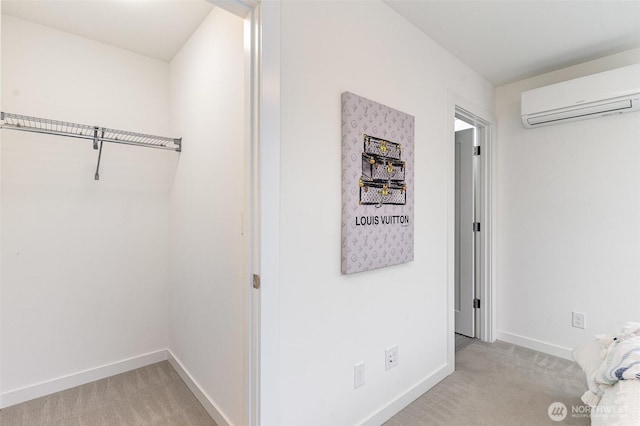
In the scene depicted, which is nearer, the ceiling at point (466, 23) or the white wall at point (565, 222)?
the ceiling at point (466, 23)

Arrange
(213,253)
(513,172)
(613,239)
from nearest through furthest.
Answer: (213,253), (613,239), (513,172)

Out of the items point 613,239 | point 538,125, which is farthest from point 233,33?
point 613,239

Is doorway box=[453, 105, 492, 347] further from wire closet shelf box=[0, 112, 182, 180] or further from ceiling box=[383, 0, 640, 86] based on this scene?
wire closet shelf box=[0, 112, 182, 180]

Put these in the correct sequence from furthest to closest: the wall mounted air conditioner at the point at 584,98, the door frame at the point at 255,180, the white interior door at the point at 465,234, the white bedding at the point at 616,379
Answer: the white interior door at the point at 465,234 < the wall mounted air conditioner at the point at 584,98 < the door frame at the point at 255,180 < the white bedding at the point at 616,379

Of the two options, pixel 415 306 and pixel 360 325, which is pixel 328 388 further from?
pixel 415 306

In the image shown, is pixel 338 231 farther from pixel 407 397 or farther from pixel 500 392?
pixel 500 392

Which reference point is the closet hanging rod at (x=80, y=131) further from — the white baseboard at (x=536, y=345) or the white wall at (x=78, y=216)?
the white baseboard at (x=536, y=345)

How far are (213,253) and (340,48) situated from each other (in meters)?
1.28

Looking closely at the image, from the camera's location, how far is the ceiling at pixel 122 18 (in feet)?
5.86

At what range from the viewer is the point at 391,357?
186cm

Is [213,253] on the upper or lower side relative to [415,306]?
upper

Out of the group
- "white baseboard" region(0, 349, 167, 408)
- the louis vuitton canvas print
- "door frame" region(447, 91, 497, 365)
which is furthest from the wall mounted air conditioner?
"white baseboard" region(0, 349, 167, 408)

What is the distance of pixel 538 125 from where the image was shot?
2.64m
